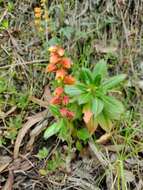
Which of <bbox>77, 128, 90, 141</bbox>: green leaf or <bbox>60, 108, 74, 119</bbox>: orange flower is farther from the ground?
<bbox>60, 108, 74, 119</bbox>: orange flower

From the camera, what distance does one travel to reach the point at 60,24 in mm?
3057

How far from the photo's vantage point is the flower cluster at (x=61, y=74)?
7.54 ft

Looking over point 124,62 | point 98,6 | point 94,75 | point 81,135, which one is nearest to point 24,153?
point 81,135


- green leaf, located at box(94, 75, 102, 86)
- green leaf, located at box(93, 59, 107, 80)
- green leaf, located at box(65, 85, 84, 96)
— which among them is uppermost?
green leaf, located at box(93, 59, 107, 80)

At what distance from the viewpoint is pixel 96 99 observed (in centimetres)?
239

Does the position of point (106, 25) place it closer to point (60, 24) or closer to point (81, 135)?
point (60, 24)

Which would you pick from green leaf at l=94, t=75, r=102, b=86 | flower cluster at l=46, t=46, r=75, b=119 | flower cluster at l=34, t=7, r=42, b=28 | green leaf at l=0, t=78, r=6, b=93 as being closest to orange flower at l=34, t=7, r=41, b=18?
flower cluster at l=34, t=7, r=42, b=28

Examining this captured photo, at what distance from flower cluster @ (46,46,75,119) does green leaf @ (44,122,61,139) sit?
0.25 ft

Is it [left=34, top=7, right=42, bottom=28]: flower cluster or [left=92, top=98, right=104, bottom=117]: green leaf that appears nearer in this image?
[left=92, top=98, right=104, bottom=117]: green leaf

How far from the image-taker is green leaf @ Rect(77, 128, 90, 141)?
2.49 metres

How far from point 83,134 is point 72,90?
28 cm

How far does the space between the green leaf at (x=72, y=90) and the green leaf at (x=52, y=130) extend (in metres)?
0.19

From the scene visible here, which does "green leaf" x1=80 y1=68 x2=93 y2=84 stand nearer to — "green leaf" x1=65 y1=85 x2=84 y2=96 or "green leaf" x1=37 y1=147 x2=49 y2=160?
"green leaf" x1=65 y1=85 x2=84 y2=96

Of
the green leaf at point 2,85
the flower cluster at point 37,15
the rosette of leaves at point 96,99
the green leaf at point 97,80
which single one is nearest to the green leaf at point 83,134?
the rosette of leaves at point 96,99
